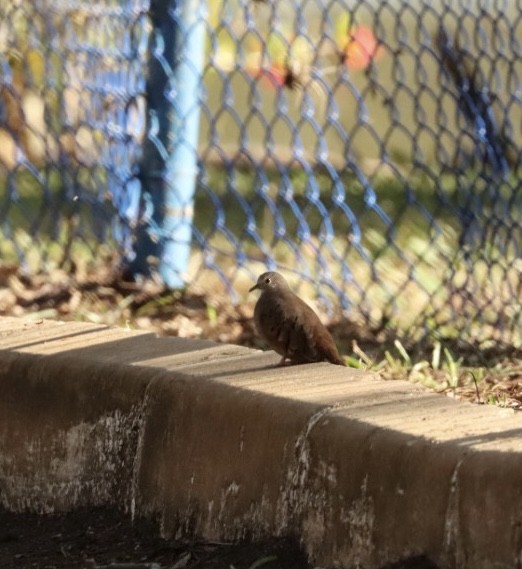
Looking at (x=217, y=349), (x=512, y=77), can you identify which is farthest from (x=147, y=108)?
(x=217, y=349)

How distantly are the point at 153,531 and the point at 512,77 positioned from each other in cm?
230

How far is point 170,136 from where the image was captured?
16.3 feet

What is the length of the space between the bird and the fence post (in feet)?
5.45

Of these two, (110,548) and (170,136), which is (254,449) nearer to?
(110,548)

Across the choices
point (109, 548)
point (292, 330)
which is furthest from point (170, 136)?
point (109, 548)

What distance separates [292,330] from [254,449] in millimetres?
501

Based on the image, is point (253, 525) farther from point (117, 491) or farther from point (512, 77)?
point (512, 77)

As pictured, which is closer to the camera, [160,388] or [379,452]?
[379,452]

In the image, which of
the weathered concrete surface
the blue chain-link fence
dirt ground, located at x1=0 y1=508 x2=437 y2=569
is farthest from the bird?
the blue chain-link fence

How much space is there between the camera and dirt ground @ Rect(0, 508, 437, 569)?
266cm

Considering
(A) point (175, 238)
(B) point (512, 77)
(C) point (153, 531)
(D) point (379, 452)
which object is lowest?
(C) point (153, 531)

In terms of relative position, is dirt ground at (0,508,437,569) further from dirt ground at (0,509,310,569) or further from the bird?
the bird

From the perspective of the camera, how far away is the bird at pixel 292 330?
10.4ft

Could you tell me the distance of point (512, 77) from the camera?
4.56 m
